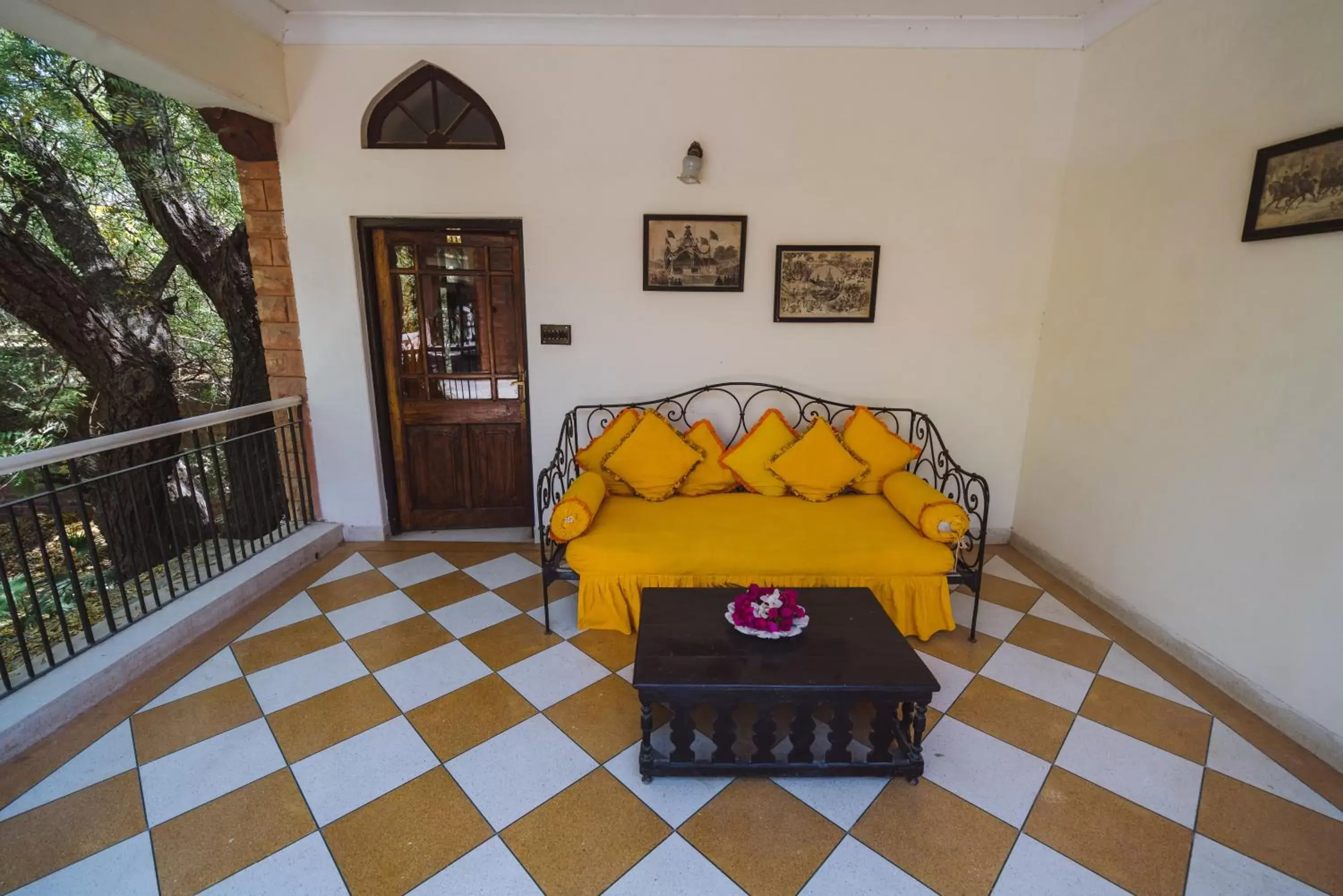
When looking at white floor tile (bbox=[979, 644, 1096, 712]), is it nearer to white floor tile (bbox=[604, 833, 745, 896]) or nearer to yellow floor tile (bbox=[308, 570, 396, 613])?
white floor tile (bbox=[604, 833, 745, 896])

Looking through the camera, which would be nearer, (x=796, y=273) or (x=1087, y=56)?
(x=1087, y=56)

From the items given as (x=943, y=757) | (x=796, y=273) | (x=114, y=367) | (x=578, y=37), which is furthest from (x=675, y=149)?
(x=114, y=367)

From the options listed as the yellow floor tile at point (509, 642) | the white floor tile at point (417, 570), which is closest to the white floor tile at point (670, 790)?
the yellow floor tile at point (509, 642)

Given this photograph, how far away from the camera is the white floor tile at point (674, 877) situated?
4.61 feet

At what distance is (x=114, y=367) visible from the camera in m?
3.99

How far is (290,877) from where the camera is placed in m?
1.43

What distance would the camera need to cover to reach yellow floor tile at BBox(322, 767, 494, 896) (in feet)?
4.71

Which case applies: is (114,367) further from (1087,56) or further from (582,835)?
(1087,56)

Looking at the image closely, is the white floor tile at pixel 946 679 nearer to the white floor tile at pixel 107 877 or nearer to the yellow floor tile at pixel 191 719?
the white floor tile at pixel 107 877

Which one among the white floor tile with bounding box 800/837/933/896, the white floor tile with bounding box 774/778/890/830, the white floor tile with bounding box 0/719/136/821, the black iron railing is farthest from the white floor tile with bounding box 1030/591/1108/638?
the black iron railing

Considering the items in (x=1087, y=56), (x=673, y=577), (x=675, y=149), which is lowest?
(x=673, y=577)

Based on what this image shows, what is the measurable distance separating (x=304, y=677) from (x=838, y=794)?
2103mm

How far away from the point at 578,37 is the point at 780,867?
3.74 metres

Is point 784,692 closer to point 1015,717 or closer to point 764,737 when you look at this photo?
point 764,737
